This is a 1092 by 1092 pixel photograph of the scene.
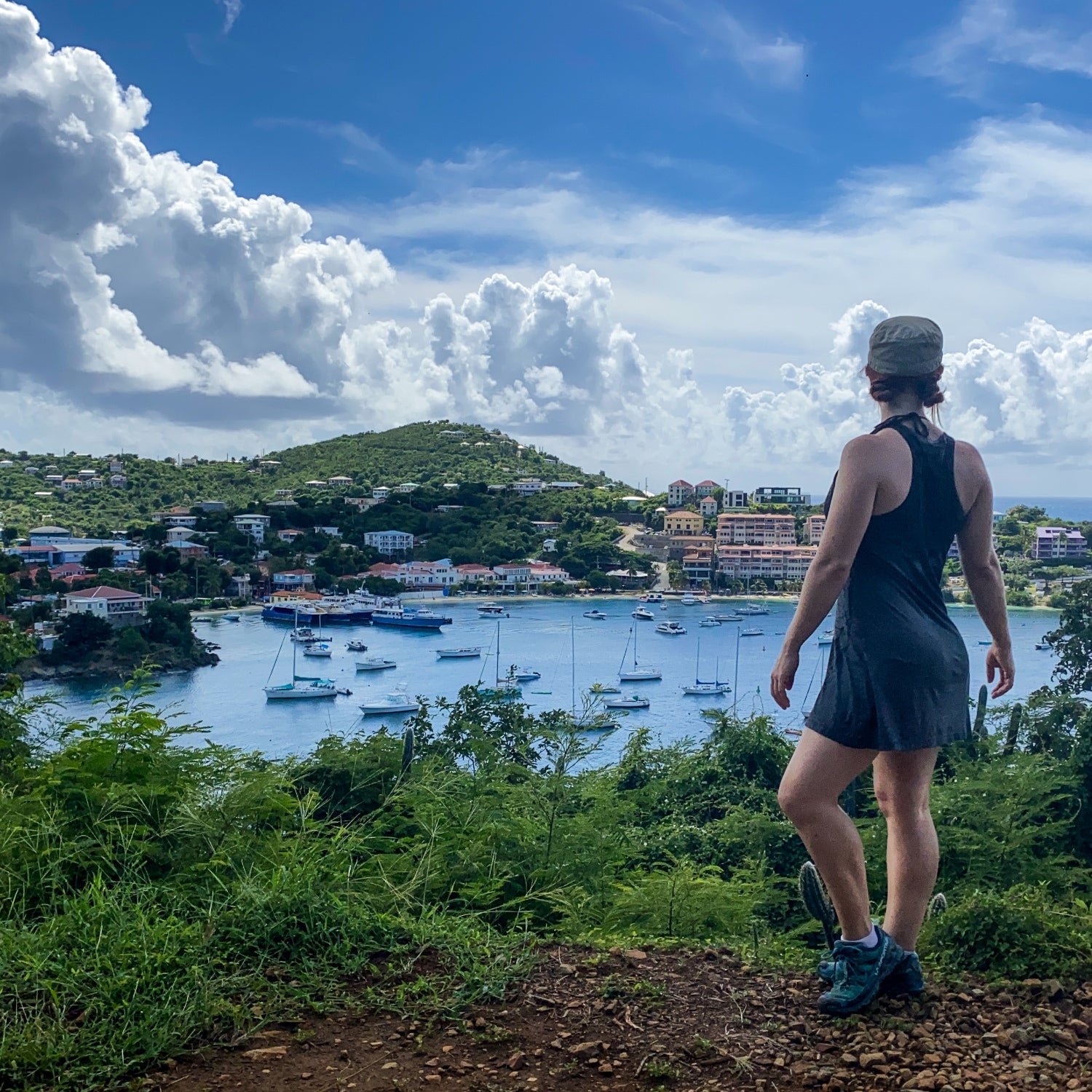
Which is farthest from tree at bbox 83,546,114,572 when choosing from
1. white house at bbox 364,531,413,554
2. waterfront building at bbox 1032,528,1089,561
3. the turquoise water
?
waterfront building at bbox 1032,528,1089,561

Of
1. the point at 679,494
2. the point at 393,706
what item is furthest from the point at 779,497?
the point at 393,706

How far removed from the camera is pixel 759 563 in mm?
48625

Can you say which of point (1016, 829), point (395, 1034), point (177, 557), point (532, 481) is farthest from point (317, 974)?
point (532, 481)

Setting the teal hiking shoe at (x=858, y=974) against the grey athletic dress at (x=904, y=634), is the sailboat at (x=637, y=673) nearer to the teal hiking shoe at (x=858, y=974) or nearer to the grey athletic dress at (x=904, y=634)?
the teal hiking shoe at (x=858, y=974)

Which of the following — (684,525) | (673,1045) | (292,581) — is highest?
(684,525)

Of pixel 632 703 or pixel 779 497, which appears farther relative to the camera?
pixel 779 497

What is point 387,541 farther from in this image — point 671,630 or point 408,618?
point 671,630

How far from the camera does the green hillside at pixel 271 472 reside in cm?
4828

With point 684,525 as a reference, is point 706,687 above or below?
below

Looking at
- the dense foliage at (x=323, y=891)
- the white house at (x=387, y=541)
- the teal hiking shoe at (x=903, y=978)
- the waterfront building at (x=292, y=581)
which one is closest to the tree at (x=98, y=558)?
the waterfront building at (x=292, y=581)

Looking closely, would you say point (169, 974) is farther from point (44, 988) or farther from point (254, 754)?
point (254, 754)

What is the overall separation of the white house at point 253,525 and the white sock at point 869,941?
4498 centimetres

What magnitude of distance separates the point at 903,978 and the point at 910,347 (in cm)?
143

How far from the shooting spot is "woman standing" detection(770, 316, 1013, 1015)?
2.12 m
